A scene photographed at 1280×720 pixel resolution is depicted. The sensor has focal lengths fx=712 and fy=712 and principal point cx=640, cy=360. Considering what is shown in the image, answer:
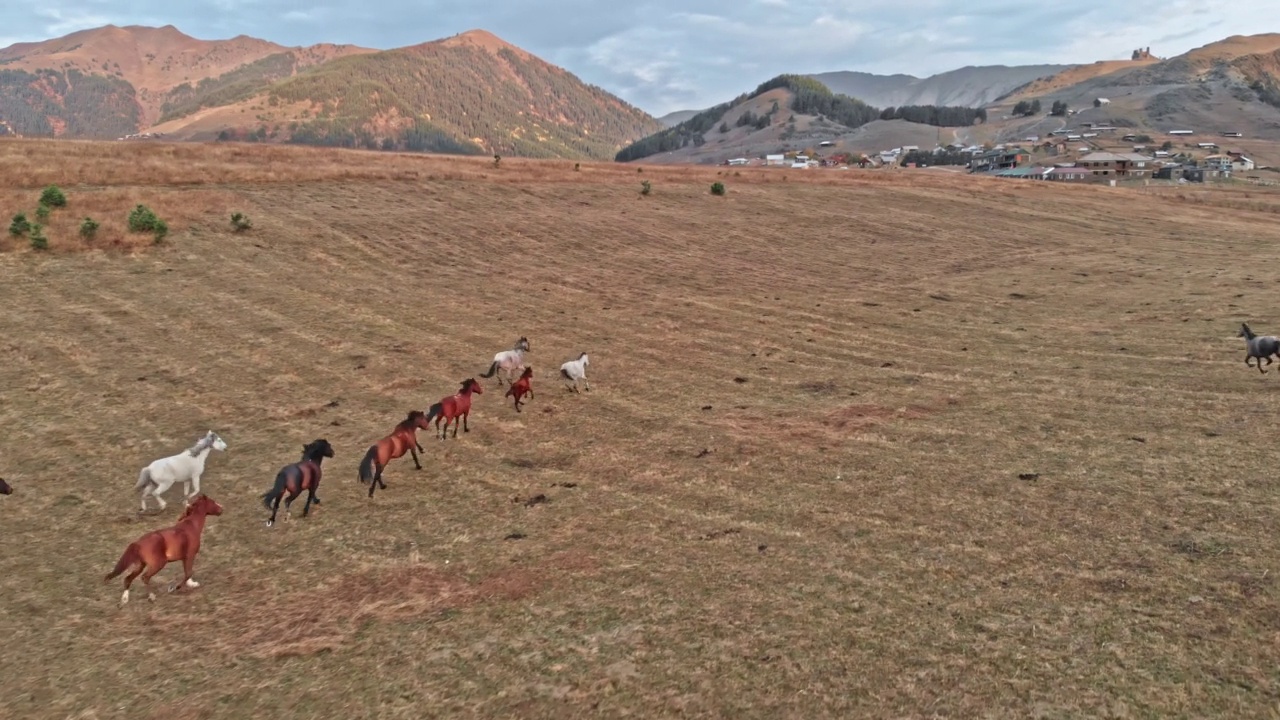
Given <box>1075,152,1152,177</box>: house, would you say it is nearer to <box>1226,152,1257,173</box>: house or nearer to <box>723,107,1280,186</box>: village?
<box>723,107,1280,186</box>: village

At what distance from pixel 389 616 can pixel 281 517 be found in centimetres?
349

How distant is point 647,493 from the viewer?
11.2 meters

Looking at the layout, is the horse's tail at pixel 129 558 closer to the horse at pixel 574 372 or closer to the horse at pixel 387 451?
the horse at pixel 387 451

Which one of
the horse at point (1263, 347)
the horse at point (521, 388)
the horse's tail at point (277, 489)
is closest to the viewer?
the horse's tail at point (277, 489)

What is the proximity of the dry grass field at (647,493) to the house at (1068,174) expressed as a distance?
4909 inches

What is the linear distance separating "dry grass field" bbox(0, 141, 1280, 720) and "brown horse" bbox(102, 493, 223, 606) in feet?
1.07

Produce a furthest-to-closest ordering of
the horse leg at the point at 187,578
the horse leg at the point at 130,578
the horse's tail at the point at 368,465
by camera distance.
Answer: the horse's tail at the point at 368,465 < the horse leg at the point at 187,578 < the horse leg at the point at 130,578

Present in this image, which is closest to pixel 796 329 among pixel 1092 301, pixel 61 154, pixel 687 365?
pixel 687 365

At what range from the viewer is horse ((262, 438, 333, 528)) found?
1005 cm

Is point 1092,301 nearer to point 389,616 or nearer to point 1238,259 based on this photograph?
point 1238,259

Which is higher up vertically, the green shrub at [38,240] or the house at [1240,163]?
the house at [1240,163]

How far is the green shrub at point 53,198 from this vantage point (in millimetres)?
29984

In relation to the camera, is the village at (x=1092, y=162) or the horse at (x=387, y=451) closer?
the horse at (x=387, y=451)

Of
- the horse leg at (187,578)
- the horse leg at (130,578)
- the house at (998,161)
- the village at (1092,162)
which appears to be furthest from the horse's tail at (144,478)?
the house at (998,161)
